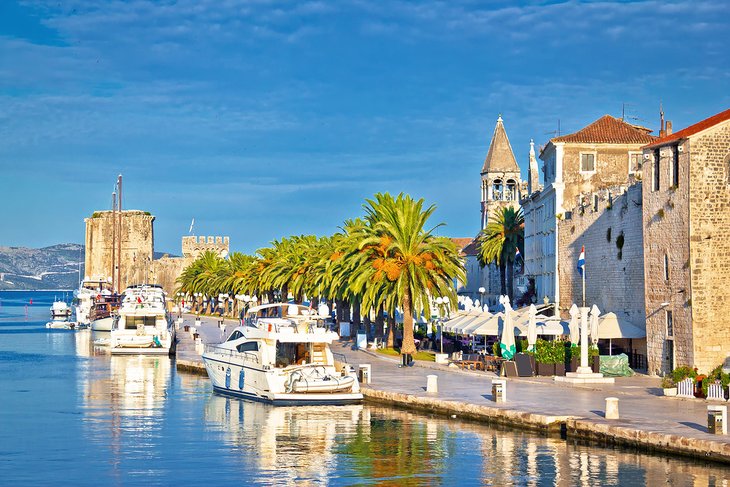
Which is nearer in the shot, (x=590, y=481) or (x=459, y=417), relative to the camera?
(x=590, y=481)

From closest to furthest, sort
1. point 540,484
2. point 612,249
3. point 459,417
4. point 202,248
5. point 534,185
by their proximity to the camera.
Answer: point 540,484, point 459,417, point 612,249, point 534,185, point 202,248

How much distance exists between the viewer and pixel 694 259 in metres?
32.6

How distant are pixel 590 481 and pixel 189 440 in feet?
36.0

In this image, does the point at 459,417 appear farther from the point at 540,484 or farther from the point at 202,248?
the point at 202,248

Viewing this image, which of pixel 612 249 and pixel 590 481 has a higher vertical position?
pixel 612 249

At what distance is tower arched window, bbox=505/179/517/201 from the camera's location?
10712cm

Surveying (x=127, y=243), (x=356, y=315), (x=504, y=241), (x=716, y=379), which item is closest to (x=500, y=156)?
(x=504, y=241)

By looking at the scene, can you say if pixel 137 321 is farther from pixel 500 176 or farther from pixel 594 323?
pixel 500 176

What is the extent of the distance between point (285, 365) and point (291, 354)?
432 mm

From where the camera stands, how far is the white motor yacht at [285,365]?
111ft

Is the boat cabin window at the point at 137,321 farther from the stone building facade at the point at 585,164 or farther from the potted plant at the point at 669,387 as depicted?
the potted plant at the point at 669,387

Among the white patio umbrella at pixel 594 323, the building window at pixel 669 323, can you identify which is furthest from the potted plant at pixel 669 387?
the white patio umbrella at pixel 594 323

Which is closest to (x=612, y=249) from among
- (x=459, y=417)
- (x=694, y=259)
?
(x=694, y=259)

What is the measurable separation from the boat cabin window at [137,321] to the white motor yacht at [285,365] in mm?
22797
